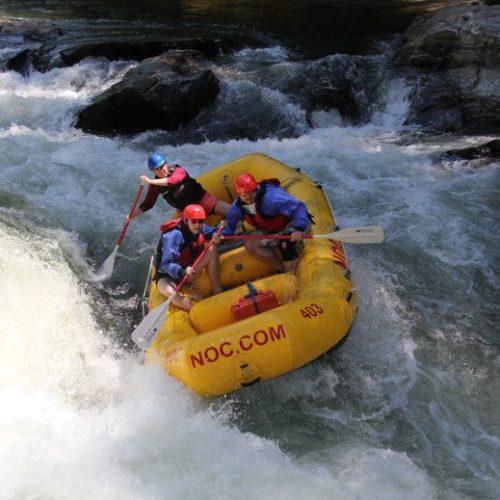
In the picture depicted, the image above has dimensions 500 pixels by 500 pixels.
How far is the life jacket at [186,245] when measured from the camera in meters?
4.80

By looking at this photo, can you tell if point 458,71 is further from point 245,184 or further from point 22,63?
point 22,63

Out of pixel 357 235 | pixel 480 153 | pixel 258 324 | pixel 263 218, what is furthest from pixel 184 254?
pixel 480 153

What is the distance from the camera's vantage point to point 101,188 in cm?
723

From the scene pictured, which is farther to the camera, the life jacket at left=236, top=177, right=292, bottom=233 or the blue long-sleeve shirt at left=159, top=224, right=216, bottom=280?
the life jacket at left=236, top=177, right=292, bottom=233

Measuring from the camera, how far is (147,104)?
858 centimetres

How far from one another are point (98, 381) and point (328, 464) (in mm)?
1771

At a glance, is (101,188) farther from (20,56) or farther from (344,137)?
(20,56)

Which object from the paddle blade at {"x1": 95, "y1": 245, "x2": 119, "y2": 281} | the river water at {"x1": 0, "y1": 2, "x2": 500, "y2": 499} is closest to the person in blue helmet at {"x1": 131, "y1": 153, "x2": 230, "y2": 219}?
the paddle blade at {"x1": 95, "y1": 245, "x2": 119, "y2": 281}

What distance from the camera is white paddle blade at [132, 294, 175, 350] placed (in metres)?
4.31

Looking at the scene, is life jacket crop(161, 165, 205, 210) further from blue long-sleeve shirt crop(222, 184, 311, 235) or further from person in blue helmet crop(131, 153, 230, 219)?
blue long-sleeve shirt crop(222, 184, 311, 235)

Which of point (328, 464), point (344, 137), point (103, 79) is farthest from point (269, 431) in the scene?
point (103, 79)

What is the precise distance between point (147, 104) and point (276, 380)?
5.50 metres

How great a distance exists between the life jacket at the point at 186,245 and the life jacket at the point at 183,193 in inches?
28.9

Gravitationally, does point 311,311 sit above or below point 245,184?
below
